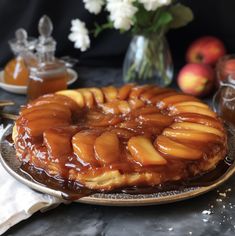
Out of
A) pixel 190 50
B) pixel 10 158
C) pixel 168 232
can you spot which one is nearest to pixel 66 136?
pixel 10 158

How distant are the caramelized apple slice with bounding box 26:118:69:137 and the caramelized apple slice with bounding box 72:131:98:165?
0.27 feet

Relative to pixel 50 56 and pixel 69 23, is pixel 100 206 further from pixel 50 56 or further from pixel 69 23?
pixel 69 23

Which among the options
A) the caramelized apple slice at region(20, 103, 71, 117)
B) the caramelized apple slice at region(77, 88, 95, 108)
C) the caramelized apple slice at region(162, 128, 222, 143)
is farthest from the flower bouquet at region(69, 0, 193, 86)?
the caramelized apple slice at region(162, 128, 222, 143)

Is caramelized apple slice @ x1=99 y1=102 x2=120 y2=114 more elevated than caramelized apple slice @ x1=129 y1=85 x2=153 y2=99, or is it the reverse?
caramelized apple slice @ x1=129 y1=85 x2=153 y2=99

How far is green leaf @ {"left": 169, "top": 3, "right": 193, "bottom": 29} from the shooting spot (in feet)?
4.95

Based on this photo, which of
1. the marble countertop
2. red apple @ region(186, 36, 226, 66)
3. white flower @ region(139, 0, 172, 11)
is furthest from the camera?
red apple @ region(186, 36, 226, 66)

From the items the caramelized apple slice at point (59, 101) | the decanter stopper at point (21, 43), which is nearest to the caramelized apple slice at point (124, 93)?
the caramelized apple slice at point (59, 101)

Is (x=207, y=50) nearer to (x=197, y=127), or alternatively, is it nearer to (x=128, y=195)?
(x=197, y=127)

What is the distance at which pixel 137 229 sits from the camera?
2.85 ft

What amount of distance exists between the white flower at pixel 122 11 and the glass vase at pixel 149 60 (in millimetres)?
157

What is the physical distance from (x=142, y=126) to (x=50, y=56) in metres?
0.56

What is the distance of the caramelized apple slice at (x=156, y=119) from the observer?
1045mm

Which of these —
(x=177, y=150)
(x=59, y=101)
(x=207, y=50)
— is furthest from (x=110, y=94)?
(x=207, y=50)

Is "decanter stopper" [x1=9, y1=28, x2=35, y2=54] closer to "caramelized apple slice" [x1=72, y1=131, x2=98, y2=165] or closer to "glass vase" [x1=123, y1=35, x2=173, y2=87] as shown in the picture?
"glass vase" [x1=123, y1=35, x2=173, y2=87]
